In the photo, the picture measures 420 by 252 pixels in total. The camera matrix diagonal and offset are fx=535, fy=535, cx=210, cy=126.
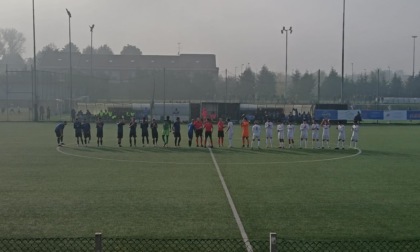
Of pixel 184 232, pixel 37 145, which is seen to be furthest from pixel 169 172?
pixel 37 145

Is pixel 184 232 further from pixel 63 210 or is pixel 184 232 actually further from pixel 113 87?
pixel 113 87

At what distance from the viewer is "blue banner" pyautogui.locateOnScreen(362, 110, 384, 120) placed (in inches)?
2226

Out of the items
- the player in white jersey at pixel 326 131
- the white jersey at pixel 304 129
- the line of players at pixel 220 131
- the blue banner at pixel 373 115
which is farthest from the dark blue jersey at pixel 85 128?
the blue banner at pixel 373 115

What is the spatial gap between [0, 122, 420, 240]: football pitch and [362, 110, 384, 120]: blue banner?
30948 millimetres

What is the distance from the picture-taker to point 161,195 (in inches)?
591

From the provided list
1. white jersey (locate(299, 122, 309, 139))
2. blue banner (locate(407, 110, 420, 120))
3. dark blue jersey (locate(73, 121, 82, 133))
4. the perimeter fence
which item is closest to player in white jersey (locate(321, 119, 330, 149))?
white jersey (locate(299, 122, 309, 139))

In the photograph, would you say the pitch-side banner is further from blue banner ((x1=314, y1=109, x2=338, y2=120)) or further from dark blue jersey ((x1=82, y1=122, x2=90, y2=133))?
dark blue jersey ((x1=82, y1=122, x2=90, y2=133))

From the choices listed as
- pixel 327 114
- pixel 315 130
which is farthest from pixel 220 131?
pixel 327 114

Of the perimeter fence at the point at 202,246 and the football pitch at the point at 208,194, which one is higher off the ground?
the football pitch at the point at 208,194

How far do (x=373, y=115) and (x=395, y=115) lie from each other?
2.37m

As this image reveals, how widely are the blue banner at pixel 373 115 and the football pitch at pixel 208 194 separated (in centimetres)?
3095

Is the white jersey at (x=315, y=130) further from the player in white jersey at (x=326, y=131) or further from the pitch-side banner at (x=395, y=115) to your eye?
the pitch-side banner at (x=395, y=115)

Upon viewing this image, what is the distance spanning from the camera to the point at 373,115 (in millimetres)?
56750

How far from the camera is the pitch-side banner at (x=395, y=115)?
56750 millimetres
